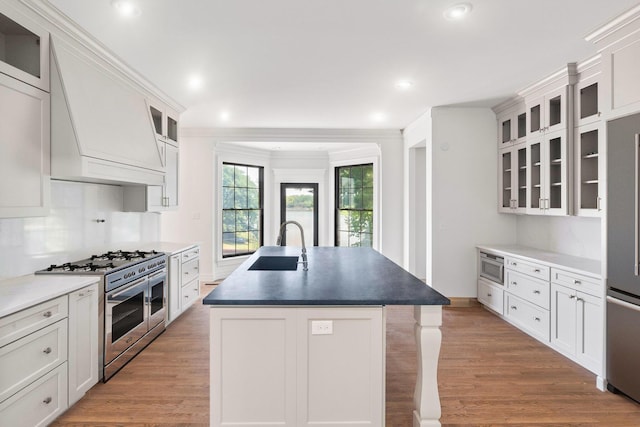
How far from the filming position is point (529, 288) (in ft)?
11.6

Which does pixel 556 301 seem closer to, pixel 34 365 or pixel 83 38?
pixel 34 365

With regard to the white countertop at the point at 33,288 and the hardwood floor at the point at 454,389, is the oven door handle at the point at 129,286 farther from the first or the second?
the hardwood floor at the point at 454,389

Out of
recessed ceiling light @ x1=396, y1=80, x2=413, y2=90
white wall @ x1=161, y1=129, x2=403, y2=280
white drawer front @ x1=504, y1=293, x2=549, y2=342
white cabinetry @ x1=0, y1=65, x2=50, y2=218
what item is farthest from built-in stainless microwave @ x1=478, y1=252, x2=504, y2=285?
white cabinetry @ x1=0, y1=65, x2=50, y2=218

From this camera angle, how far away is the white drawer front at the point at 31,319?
178 centimetres

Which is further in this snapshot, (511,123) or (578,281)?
(511,123)

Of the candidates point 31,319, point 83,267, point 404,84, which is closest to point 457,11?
point 404,84

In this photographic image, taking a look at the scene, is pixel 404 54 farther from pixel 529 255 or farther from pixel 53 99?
Result: pixel 53 99

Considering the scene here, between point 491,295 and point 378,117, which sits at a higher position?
point 378,117

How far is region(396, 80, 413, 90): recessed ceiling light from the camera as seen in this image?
11.8ft

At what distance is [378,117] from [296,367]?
4.07 metres

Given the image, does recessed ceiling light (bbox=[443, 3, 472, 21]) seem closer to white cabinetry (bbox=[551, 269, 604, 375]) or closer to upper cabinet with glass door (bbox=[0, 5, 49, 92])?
white cabinetry (bbox=[551, 269, 604, 375])

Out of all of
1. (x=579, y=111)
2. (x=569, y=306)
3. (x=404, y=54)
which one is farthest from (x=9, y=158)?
(x=579, y=111)

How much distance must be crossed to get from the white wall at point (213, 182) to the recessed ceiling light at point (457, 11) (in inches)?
137

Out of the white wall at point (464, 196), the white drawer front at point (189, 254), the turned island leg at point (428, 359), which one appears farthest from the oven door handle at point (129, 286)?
the white wall at point (464, 196)
